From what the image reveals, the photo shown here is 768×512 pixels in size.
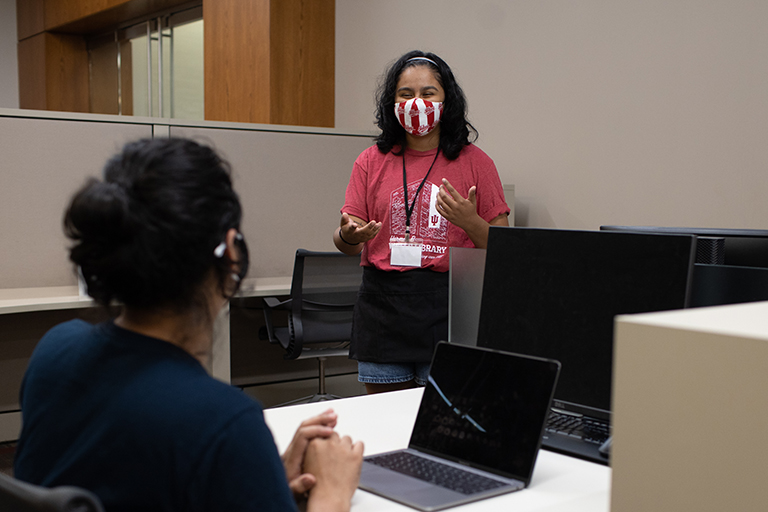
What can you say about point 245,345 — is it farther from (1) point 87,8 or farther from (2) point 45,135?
(1) point 87,8

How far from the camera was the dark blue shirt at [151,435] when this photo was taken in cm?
62

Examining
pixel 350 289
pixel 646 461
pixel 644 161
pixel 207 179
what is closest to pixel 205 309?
pixel 207 179

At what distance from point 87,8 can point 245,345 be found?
3.80 meters

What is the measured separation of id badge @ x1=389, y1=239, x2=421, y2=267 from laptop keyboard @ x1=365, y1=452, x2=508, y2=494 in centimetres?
80

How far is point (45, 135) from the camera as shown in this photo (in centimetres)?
282

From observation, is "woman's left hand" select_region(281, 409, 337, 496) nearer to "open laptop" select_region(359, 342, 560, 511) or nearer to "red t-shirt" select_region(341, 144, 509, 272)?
"open laptop" select_region(359, 342, 560, 511)

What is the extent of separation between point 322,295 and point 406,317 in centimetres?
120

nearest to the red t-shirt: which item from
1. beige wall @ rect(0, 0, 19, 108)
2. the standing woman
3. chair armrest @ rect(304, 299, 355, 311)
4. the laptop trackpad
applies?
the standing woman

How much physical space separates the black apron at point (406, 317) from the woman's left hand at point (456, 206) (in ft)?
0.54

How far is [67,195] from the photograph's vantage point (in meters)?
2.64

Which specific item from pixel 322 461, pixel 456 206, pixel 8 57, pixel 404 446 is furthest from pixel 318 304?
pixel 8 57

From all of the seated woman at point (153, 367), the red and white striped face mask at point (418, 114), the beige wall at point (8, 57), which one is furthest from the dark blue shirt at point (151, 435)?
the beige wall at point (8, 57)

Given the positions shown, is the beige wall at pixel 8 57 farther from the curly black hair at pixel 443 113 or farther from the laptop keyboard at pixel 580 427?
the laptop keyboard at pixel 580 427

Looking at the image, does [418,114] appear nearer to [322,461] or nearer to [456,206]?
[456,206]
